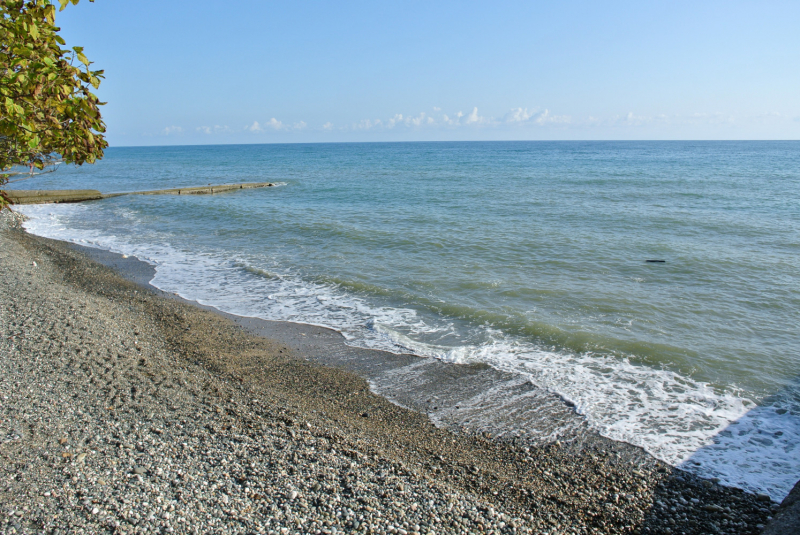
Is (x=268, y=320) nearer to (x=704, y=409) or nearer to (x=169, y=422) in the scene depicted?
(x=169, y=422)

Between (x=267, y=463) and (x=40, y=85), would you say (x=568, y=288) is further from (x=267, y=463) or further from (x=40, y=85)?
(x=40, y=85)

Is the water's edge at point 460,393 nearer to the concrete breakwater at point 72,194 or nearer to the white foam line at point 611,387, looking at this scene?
the white foam line at point 611,387

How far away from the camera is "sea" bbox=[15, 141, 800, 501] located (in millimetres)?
7266

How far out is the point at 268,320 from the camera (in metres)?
10.8

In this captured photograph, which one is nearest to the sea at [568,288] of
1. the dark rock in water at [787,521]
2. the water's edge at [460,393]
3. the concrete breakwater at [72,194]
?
the water's edge at [460,393]

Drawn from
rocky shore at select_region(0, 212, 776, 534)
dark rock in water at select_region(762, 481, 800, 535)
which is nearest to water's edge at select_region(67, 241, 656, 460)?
rocky shore at select_region(0, 212, 776, 534)

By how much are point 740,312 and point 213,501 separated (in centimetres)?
1161

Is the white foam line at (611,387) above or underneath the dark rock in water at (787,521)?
underneath

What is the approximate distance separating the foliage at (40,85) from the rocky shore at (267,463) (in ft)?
10.1

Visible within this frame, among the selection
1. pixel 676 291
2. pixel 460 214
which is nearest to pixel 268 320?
pixel 676 291

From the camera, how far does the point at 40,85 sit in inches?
134

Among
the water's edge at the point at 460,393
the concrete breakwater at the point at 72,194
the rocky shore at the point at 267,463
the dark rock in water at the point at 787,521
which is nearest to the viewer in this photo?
the dark rock in water at the point at 787,521

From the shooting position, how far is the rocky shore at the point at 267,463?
171 inches

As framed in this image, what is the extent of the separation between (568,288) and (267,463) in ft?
31.4
